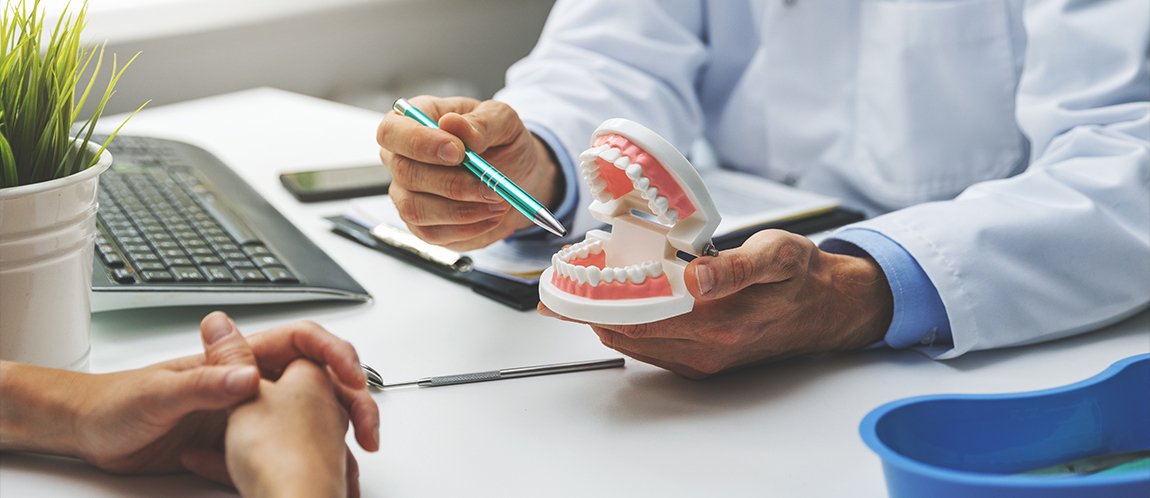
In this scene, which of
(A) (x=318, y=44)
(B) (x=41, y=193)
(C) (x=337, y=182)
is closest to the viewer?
(B) (x=41, y=193)

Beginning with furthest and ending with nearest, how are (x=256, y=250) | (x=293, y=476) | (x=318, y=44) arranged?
(x=318, y=44)
(x=256, y=250)
(x=293, y=476)

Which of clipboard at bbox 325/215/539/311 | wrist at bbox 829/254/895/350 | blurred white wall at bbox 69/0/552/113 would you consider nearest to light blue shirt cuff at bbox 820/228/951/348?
wrist at bbox 829/254/895/350

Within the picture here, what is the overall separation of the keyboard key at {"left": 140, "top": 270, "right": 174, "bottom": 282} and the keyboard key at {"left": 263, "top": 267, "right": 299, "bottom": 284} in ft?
0.25

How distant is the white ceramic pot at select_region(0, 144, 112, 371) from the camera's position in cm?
63

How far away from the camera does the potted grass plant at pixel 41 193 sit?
Result: 2.07 feet

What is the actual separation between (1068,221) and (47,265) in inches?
28.8

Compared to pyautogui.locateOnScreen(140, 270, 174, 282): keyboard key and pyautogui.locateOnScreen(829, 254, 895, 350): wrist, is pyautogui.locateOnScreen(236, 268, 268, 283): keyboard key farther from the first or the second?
pyautogui.locateOnScreen(829, 254, 895, 350): wrist

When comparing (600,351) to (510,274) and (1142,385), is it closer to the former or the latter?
(510,274)

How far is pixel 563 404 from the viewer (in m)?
0.73

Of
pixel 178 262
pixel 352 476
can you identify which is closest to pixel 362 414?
pixel 352 476

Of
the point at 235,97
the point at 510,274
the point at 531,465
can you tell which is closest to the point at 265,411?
the point at 531,465

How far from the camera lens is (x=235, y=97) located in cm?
183

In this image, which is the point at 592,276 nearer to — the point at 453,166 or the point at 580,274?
the point at 580,274

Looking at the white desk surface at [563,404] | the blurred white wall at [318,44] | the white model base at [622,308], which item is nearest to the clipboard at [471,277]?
the white desk surface at [563,404]
